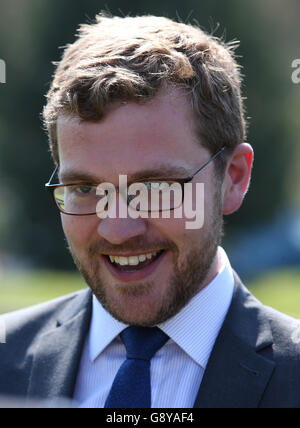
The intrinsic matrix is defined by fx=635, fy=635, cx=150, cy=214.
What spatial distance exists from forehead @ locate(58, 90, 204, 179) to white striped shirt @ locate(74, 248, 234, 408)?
641mm

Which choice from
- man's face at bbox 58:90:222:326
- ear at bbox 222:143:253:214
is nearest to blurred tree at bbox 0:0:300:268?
ear at bbox 222:143:253:214

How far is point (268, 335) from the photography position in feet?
8.86

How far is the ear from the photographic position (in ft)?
9.56

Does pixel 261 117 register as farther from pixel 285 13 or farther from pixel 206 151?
pixel 206 151

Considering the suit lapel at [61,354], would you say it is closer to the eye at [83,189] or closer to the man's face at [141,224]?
the man's face at [141,224]

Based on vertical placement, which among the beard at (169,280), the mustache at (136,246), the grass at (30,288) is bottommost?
the grass at (30,288)

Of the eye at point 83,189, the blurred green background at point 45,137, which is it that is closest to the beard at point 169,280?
the eye at point 83,189

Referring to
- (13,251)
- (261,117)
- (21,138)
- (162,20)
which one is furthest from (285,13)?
(162,20)

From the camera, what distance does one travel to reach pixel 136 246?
8.39 feet

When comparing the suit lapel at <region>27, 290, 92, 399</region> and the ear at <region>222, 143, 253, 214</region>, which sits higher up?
the ear at <region>222, 143, 253, 214</region>

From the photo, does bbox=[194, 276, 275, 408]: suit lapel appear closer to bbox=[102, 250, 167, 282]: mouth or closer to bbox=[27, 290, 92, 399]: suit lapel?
bbox=[102, 250, 167, 282]: mouth

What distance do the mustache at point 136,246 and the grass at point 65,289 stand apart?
5864 mm

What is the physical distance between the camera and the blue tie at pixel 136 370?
258 cm

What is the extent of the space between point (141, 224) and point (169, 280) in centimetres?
27
